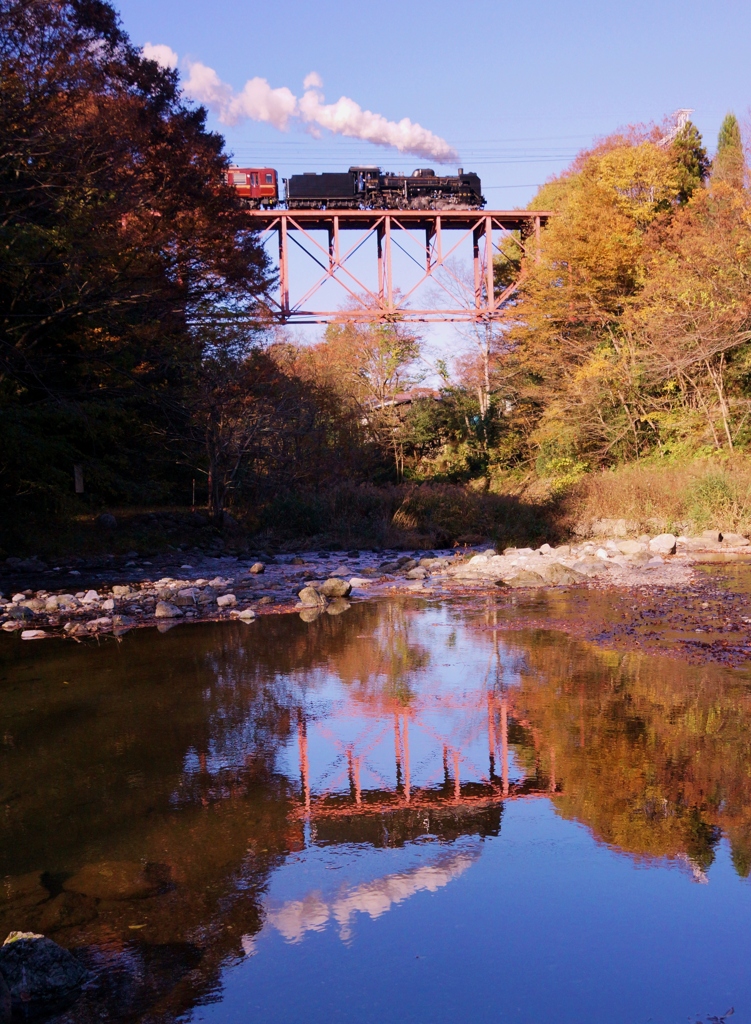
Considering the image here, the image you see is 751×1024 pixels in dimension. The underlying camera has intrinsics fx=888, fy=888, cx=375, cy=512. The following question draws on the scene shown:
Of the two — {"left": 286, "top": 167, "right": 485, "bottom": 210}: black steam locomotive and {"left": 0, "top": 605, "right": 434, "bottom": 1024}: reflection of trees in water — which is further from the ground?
{"left": 286, "top": 167, "right": 485, "bottom": 210}: black steam locomotive

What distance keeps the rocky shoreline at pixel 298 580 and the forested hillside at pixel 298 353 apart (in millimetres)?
2303

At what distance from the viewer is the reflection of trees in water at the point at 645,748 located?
4324 mm

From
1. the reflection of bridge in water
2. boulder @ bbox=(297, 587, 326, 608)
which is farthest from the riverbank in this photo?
the reflection of bridge in water

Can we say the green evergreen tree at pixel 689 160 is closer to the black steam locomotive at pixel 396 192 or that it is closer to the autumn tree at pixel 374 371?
the black steam locomotive at pixel 396 192

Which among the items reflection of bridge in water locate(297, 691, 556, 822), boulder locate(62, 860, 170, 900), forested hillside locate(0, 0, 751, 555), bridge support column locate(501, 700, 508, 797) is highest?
forested hillside locate(0, 0, 751, 555)

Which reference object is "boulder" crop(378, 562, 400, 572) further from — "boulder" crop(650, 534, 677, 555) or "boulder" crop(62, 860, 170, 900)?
"boulder" crop(62, 860, 170, 900)

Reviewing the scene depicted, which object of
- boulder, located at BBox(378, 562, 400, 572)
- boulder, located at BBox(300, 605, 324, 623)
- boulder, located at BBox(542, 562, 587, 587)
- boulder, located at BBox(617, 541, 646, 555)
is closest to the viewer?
boulder, located at BBox(300, 605, 324, 623)

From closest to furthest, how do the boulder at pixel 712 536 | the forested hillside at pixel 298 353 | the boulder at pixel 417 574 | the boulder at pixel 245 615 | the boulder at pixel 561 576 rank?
the boulder at pixel 245 615, the forested hillside at pixel 298 353, the boulder at pixel 561 576, the boulder at pixel 417 574, the boulder at pixel 712 536

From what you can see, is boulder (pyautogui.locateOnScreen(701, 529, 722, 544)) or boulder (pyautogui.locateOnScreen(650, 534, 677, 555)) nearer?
boulder (pyautogui.locateOnScreen(650, 534, 677, 555))

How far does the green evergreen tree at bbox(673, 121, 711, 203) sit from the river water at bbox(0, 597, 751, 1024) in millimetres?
26301

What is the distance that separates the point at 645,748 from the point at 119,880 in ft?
10.7

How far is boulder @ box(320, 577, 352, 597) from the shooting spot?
1341cm

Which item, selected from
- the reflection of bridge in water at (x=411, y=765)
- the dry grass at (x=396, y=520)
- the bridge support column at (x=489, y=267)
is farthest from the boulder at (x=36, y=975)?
the bridge support column at (x=489, y=267)

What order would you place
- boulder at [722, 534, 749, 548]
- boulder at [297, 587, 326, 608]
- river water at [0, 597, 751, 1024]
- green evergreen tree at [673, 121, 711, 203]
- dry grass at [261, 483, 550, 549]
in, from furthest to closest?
green evergreen tree at [673, 121, 711, 203] → dry grass at [261, 483, 550, 549] → boulder at [722, 534, 749, 548] → boulder at [297, 587, 326, 608] → river water at [0, 597, 751, 1024]
